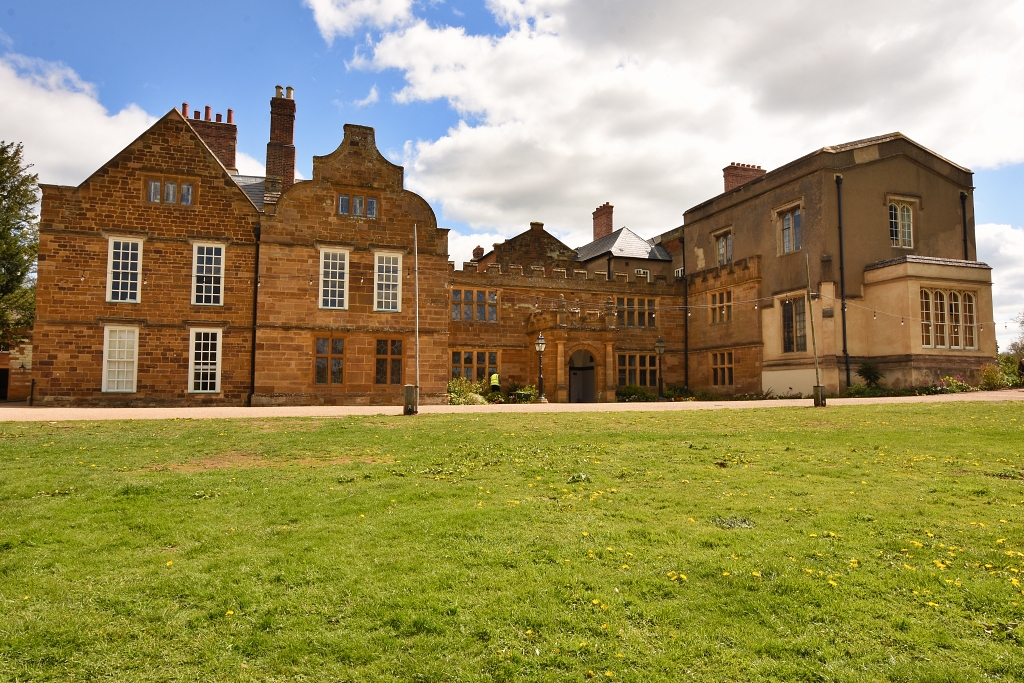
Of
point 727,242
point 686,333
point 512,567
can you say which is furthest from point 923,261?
point 512,567

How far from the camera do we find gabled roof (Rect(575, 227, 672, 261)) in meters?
42.3

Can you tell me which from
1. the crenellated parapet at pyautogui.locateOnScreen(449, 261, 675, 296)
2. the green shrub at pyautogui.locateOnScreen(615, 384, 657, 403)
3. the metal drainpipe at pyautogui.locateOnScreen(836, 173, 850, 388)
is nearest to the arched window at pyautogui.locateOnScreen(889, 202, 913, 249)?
the metal drainpipe at pyautogui.locateOnScreen(836, 173, 850, 388)

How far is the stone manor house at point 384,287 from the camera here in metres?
25.1

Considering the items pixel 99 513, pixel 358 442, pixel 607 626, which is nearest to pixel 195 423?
pixel 358 442

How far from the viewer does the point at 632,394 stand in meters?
35.1

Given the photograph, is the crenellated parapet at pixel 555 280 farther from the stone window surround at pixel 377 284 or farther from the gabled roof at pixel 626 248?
the stone window surround at pixel 377 284

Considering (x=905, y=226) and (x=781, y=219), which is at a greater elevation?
(x=781, y=219)

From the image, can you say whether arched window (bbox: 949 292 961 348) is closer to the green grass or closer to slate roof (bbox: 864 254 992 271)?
slate roof (bbox: 864 254 992 271)

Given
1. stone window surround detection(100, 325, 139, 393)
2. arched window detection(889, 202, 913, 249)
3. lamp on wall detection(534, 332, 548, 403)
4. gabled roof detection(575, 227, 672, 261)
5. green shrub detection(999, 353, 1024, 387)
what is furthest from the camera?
gabled roof detection(575, 227, 672, 261)

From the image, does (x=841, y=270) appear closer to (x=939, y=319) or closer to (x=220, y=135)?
(x=939, y=319)

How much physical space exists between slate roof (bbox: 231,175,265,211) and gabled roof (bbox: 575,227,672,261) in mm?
20427

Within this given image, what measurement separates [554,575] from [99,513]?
18.6ft

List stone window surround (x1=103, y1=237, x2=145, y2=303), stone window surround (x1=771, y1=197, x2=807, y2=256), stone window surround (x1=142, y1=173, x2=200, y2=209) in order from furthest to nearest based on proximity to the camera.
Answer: stone window surround (x1=771, y1=197, x2=807, y2=256), stone window surround (x1=142, y1=173, x2=200, y2=209), stone window surround (x1=103, y1=237, x2=145, y2=303)

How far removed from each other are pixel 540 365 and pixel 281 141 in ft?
52.7
